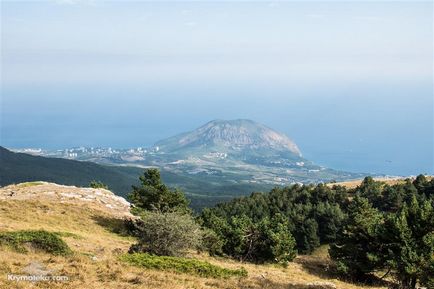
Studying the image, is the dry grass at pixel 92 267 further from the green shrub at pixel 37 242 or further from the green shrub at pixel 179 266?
the green shrub at pixel 179 266

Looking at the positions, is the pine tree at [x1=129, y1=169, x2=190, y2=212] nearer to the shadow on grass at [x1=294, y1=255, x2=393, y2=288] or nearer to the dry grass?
the dry grass

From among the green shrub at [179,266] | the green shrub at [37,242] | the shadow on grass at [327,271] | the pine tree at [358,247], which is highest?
the green shrub at [37,242]

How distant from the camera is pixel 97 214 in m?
45.4

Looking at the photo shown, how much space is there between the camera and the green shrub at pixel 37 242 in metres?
23.5

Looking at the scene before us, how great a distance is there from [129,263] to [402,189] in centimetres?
7694

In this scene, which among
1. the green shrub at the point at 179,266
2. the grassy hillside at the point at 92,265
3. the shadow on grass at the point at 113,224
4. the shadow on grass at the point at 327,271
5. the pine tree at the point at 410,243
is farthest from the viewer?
the shadow on grass at the point at 113,224

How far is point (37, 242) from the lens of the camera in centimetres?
2398

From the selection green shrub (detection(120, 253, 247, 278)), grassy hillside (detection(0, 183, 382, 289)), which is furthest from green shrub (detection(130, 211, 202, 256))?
green shrub (detection(120, 253, 247, 278))

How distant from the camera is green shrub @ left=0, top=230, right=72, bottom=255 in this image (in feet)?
77.2

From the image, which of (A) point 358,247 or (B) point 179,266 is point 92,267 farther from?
(A) point 358,247

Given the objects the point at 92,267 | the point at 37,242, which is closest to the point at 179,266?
the point at 92,267

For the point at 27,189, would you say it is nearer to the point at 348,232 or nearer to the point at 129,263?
the point at 129,263

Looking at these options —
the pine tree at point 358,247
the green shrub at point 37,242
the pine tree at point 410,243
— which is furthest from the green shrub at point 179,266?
the pine tree at point 358,247

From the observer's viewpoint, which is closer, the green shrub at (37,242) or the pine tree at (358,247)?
the green shrub at (37,242)
